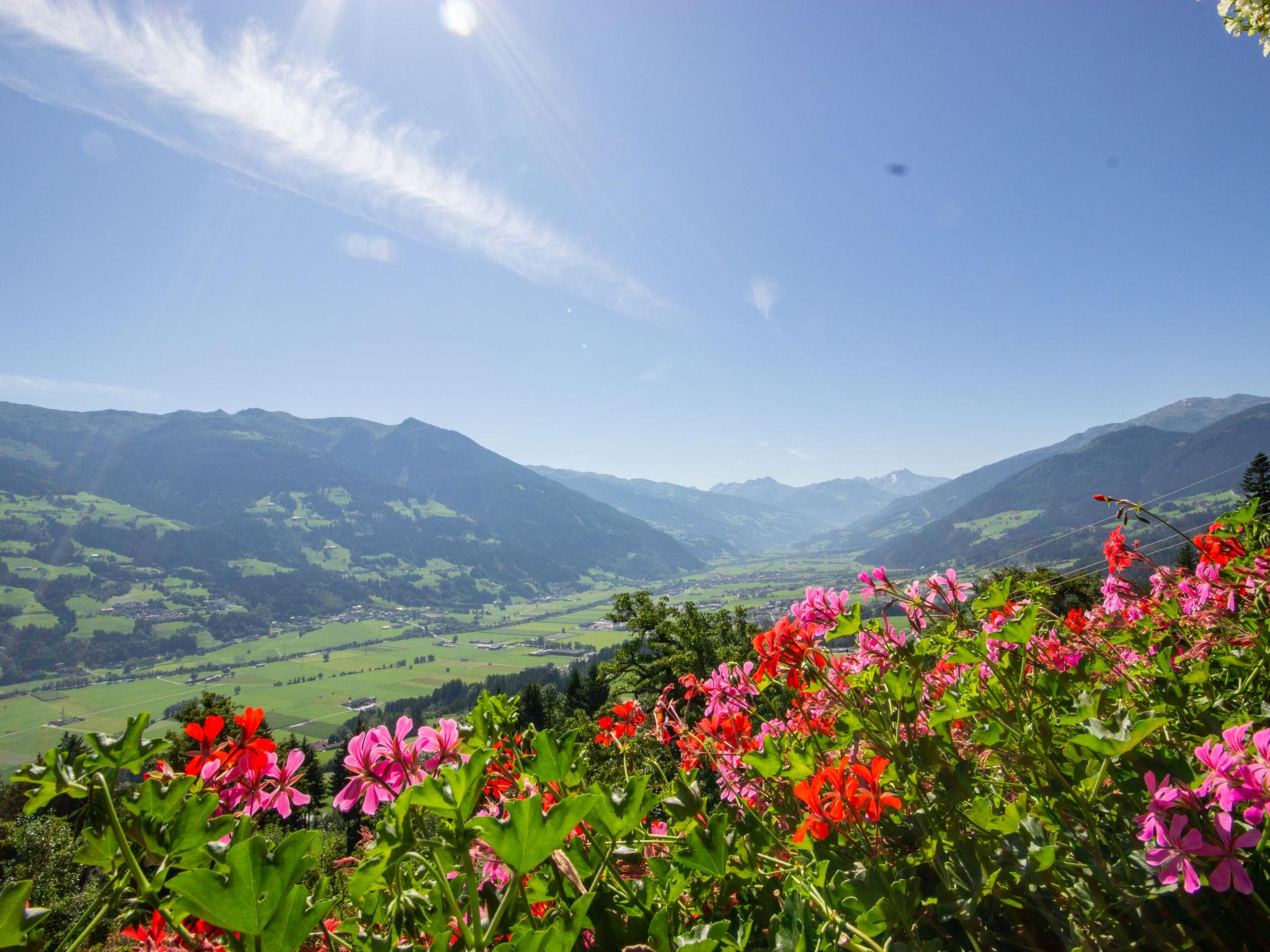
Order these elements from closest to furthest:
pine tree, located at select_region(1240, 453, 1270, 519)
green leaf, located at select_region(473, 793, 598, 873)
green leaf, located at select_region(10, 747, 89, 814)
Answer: green leaf, located at select_region(473, 793, 598, 873) < green leaf, located at select_region(10, 747, 89, 814) < pine tree, located at select_region(1240, 453, 1270, 519)

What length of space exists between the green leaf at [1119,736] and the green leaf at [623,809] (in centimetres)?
92

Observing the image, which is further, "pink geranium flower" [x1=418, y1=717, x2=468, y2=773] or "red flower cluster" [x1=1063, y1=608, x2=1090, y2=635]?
"red flower cluster" [x1=1063, y1=608, x2=1090, y2=635]

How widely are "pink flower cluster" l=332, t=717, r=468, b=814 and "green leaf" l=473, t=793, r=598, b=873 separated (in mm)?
636

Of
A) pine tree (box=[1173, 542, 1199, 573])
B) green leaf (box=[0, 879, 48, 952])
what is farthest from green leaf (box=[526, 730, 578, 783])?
pine tree (box=[1173, 542, 1199, 573])

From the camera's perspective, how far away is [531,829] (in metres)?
0.94

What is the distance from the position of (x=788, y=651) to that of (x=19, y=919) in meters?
2.11

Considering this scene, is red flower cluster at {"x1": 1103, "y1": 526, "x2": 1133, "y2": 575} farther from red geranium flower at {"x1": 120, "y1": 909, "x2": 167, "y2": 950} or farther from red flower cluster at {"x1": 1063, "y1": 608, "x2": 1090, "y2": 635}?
red geranium flower at {"x1": 120, "y1": 909, "x2": 167, "y2": 950}

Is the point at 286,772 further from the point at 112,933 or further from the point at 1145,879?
the point at 1145,879

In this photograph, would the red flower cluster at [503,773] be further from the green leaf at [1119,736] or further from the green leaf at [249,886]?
the green leaf at [1119,736]

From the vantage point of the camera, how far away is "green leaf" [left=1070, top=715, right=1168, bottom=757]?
3.85ft

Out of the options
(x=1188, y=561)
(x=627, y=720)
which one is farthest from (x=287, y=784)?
(x=1188, y=561)

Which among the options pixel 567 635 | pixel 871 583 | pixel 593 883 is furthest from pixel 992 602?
pixel 567 635

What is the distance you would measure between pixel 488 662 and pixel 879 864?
156104 millimetres

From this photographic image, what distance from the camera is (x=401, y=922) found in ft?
4.22
